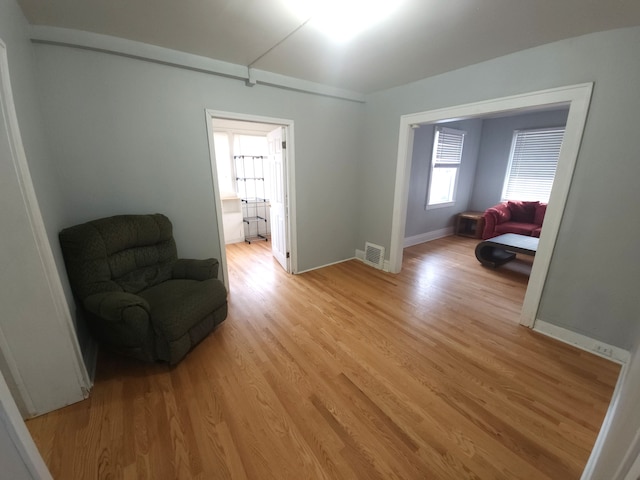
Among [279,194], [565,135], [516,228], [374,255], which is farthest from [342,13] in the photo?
[516,228]

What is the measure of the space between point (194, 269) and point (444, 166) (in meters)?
4.86

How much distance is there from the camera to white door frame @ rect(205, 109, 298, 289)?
2561 mm

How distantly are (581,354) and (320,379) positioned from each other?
84.6 inches

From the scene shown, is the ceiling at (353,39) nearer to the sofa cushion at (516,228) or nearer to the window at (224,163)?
the window at (224,163)

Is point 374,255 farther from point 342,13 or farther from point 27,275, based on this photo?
point 27,275

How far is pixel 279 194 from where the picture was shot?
346cm

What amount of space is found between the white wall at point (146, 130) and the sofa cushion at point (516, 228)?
3.67m

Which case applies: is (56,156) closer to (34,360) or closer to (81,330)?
(81,330)

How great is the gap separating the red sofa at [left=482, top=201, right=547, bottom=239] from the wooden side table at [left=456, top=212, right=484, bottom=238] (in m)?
0.52

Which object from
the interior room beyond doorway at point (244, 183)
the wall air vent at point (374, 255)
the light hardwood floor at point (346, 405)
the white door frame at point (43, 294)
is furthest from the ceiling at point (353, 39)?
the light hardwood floor at point (346, 405)

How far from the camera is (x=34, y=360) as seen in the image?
1452 mm

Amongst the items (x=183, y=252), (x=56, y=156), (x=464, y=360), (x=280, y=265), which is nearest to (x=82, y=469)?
(x=183, y=252)

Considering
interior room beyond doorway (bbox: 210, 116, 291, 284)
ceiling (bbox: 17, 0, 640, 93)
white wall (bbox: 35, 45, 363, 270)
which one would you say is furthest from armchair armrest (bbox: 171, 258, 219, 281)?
ceiling (bbox: 17, 0, 640, 93)

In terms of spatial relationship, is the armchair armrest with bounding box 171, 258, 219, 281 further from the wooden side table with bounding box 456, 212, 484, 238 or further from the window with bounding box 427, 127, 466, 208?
the wooden side table with bounding box 456, 212, 484, 238
